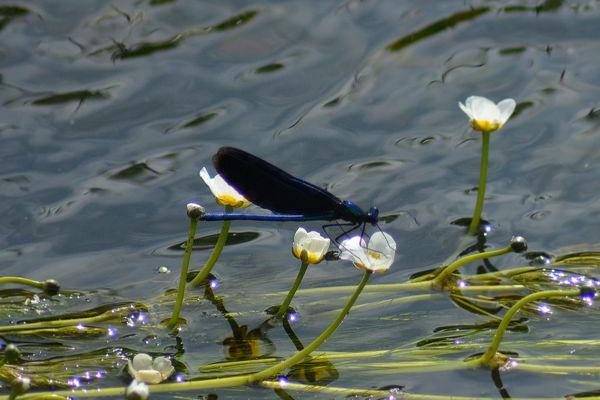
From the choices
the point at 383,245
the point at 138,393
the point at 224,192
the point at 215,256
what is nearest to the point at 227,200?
the point at 224,192

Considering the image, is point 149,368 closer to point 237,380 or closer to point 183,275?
point 237,380

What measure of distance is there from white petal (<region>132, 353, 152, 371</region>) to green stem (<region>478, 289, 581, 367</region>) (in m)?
1.02

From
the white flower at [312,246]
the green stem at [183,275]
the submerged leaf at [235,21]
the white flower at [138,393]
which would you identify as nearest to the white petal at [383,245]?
the white flower at [312,246]

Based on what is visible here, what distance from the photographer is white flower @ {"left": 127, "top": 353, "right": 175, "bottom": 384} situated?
3309 millimetres

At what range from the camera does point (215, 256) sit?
391 centimetres

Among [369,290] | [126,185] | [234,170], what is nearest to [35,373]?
[234,170]

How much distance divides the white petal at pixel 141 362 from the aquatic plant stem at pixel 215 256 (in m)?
0.63

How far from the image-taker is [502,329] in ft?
10.8

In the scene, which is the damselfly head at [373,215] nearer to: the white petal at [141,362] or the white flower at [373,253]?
the white flower at [373,253]

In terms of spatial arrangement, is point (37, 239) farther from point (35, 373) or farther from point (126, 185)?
point (35, 373)

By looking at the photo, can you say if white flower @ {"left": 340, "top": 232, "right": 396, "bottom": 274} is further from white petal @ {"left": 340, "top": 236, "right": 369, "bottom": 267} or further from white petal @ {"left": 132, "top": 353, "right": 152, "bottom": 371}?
white petal @ {"left": 132, "top": 353, "right": 152, "bottom": 371}

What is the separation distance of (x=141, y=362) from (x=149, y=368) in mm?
30

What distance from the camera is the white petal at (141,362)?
131 inches

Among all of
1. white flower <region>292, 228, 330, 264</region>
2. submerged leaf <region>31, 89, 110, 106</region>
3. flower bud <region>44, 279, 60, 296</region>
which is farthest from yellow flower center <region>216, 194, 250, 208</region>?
submerged leaf <region>31, 89, 110, 106</region>
